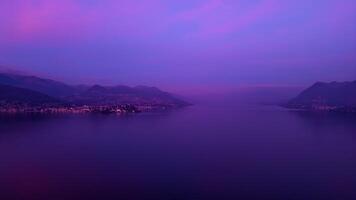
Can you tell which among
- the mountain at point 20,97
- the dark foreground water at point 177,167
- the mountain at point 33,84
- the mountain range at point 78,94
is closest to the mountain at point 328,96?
the mountain range at point 78,94

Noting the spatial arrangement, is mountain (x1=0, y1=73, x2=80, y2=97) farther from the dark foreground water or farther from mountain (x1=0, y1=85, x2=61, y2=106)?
the dark foreground water

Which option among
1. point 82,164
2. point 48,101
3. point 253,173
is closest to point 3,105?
point 48,101

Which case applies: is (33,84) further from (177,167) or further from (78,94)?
(177,167)

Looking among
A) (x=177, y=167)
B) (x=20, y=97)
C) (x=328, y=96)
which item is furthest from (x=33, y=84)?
(x=177, y=167)

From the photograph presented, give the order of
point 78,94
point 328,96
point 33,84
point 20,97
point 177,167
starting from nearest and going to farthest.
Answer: point 177,167 < point 20,97 < point 328,96 < point 78,94 < point 33,84

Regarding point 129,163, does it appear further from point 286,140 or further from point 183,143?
point 286,140

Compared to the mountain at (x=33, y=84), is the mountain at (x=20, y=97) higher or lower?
lower

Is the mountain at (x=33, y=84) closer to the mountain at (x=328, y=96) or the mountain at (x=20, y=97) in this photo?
the mountain at (x=20, y=97)
